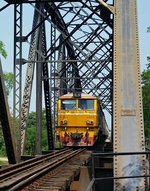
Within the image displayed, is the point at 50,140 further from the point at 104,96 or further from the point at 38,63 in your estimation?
the point at 104,96

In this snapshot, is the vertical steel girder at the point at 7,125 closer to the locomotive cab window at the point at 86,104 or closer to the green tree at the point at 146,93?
the locomotive cab window at the point at 86,104

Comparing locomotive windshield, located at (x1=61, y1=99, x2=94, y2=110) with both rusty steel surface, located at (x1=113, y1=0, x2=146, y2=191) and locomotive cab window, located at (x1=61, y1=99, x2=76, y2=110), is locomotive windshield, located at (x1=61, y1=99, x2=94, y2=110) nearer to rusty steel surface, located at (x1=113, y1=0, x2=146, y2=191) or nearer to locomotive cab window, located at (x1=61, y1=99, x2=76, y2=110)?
locomotive cab window, located at (x1=61, y1=99, x2=76, y2=110)

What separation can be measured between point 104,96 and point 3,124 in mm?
38130

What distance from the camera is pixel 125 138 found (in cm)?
886

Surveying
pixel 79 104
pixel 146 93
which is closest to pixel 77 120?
pixel 79 104

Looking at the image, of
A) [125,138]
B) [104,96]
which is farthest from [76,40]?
[125,138]

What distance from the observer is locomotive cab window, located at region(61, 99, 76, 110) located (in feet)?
71.3

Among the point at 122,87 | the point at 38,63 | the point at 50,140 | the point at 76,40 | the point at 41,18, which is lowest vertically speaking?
the point at 50,140

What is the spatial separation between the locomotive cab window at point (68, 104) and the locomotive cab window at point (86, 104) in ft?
0.98

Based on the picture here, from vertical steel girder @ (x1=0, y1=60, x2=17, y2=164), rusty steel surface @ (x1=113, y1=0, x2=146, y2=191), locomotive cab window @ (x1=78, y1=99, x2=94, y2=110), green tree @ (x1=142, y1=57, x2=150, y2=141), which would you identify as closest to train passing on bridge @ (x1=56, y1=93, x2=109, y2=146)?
locomotive cab window @ (x1=78, y1=99, x2=94, y2=110)

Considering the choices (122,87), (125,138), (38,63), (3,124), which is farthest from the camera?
(38,63)

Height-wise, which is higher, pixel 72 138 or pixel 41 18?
pixel 41 18

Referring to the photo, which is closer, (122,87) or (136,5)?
(122,87)

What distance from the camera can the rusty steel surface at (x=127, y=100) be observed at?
27.9 feet
